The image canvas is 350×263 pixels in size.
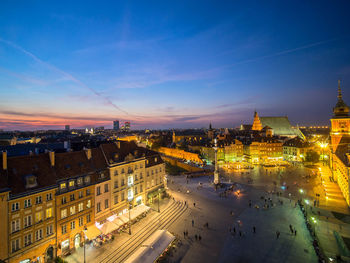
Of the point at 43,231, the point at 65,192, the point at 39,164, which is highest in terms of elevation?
the point at 39,164

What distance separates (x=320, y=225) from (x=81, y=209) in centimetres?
3631

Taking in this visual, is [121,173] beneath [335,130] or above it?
beneath

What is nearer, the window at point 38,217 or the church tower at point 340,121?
the window at point 38,217

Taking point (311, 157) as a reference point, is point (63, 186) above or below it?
above

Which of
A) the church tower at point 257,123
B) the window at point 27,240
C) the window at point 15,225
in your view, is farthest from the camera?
the church tower at point 257,123

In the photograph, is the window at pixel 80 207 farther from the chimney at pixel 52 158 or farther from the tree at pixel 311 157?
the tree at pixel 311 157

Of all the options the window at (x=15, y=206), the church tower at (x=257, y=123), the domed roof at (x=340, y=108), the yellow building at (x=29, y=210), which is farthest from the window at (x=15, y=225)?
the church tower at (x=257, y=123)

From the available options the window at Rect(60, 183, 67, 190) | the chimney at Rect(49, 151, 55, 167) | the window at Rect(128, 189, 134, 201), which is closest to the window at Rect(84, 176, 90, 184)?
A: the window at Rect(60, 183, 67, 190)

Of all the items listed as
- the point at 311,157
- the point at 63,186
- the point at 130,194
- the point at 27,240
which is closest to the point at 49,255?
the point at 27,240

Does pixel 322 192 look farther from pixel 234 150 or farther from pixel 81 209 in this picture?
pixel 81 209

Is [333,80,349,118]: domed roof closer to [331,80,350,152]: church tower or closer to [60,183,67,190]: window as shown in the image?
[331,80,350,152]: church tower

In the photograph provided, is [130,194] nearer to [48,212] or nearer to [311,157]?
[48,212]

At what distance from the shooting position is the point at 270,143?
82.2 metres

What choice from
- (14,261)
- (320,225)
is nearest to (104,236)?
(14,261)
